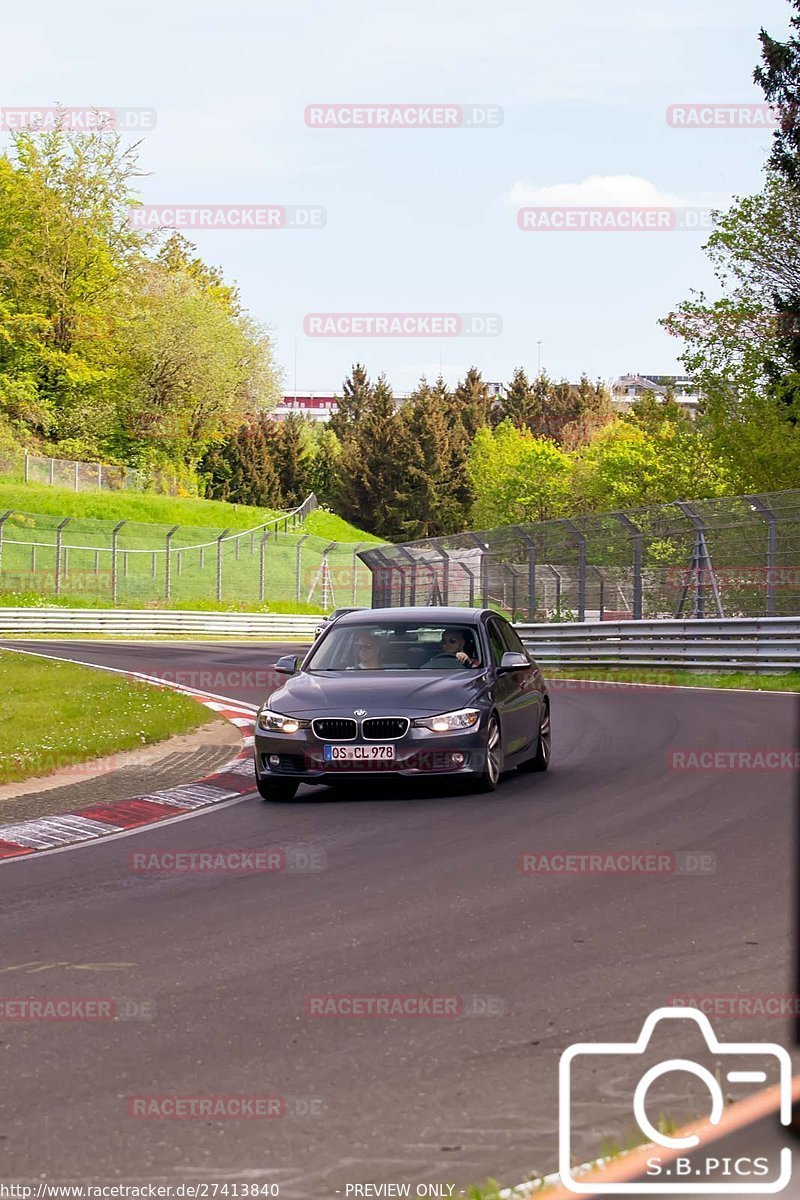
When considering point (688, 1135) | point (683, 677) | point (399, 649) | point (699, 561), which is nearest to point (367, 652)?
point (399, 649)

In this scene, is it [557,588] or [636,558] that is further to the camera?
[557,588]

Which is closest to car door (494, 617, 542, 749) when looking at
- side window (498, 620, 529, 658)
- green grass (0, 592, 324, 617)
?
side window (498, 620, 529, 658)

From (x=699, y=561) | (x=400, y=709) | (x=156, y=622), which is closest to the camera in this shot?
(x=400, y=709)

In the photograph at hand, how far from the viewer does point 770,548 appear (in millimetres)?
29562

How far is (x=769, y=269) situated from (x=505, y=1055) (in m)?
47.1

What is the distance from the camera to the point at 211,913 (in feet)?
27.6

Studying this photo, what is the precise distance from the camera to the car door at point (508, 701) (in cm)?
1358

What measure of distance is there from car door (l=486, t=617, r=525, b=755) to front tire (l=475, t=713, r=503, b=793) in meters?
0.12

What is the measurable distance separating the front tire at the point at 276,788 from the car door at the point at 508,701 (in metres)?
1.73

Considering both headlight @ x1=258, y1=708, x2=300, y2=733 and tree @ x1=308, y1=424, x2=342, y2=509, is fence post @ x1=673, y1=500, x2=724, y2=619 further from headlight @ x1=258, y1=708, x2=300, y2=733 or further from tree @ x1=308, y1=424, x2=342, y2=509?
tree @ x1=308, y1=424, x2=342, y2=509

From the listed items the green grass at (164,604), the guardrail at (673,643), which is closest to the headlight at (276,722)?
the guardrail at (673,643)

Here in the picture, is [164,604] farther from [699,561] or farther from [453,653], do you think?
[453,653]

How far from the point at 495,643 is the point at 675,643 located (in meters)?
16.8

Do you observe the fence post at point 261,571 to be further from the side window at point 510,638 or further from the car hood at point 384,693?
the car hood at point 384,693
